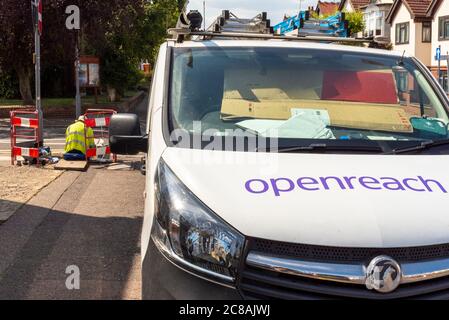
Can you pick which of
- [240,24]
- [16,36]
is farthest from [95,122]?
[16,36]

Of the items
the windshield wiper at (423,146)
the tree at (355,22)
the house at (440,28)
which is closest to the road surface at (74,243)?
the windshield wiper at (423,146)

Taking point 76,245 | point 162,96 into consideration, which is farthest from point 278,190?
point 76,245

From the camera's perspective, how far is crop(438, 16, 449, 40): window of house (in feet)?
127

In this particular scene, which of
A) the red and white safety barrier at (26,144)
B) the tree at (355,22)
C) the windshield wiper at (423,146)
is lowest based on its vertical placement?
the red and white safety barrier at (26,144)

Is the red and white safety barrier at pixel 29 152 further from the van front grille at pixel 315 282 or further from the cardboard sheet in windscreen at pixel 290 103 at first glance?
the van front grille at pixel 315 282

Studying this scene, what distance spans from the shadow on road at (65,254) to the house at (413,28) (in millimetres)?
37658

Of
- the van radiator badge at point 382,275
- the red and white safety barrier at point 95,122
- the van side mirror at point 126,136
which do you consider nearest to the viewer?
the van radiator badge at point 382,275

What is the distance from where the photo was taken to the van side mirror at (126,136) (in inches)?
146

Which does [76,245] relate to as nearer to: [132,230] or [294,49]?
[132,230]

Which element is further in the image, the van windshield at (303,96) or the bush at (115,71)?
the bush at (115,71)

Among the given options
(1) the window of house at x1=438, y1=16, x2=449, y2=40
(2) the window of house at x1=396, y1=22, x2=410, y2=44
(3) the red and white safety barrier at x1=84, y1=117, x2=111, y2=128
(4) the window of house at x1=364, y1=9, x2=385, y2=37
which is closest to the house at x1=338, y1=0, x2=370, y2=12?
(4) the window of house at x1=364, y1=9, x2=385, y2=37

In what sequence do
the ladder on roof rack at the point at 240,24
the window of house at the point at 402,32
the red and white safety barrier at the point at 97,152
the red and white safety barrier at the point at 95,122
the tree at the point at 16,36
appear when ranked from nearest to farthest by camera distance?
the ladder on roof rack at the point at 240,24
the red and white safety barrier at the point at 97,152
the red and white safety barrier at the point at 95,122
the tree at the point at 16,36
the window of house at the point at 402,32

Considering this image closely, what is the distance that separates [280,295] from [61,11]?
20277 mm

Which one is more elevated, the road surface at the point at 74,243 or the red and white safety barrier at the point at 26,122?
the red and white safety barrier at the point at 26,122
